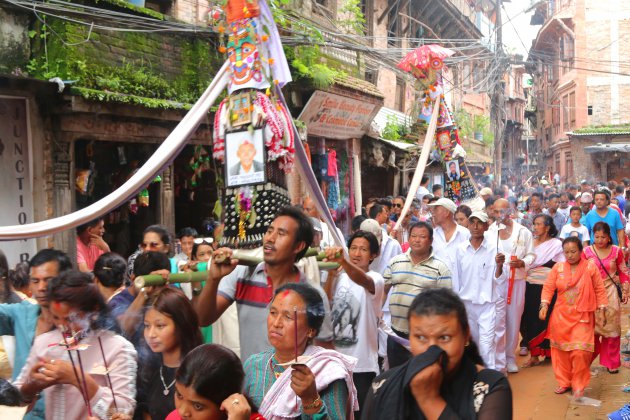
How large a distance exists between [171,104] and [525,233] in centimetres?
456

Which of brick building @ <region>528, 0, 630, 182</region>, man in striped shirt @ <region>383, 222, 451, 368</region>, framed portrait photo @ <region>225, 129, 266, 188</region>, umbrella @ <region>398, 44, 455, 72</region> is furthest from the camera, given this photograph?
brick building @ <region>528, 0, 630, 182</region>

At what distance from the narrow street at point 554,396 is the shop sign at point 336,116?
641 cm

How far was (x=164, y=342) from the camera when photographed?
3.21 meters

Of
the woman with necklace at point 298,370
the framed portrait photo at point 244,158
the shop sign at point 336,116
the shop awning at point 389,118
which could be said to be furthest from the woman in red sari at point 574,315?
the shop awning at point 389,118

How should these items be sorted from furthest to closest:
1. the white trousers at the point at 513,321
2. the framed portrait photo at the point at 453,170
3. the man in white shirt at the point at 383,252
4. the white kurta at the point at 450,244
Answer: the framed portrait photo at the point at 453,170
the white trousers at the point at 513,321
the white kurta at the point at 450,244
the man in white shirt at the point at 383,252

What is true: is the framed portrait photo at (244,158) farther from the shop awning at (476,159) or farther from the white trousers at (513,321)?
the shop awning at (476,159)

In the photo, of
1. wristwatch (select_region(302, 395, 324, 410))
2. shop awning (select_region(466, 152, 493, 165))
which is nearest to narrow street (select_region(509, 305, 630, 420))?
wristwatch (select_region(302, 395, 324, 410))

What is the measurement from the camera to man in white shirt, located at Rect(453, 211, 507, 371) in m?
7.43

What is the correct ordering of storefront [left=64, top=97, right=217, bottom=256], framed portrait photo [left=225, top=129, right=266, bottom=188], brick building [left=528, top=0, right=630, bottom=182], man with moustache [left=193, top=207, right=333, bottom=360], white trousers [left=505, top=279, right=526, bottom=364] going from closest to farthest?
man with moustache [left=193, top=207, right=333, bottom=360]
framed portrait photo [left=225, top=129, right=266, bottom=188]
white trousers [left=505, top=279, right=526, bottom=364]
storefront [left=64, top=97, right=217, bottom=256]
brick building [left=528, top=0, right=630, bottom=182]

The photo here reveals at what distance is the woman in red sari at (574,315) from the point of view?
273 inches

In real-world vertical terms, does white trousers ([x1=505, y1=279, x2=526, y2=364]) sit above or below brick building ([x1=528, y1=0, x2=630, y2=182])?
below

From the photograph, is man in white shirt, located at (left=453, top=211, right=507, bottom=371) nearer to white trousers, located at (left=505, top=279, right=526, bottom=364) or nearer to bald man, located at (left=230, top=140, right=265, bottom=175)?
white trousers, located at (left=505, top=279, right=526, bottom=364)

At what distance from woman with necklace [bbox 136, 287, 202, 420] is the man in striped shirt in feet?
8.57

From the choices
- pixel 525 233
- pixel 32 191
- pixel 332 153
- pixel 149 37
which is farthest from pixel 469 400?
pixel 332 153
